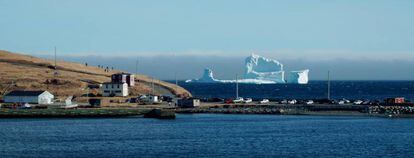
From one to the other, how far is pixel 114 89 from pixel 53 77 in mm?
18556

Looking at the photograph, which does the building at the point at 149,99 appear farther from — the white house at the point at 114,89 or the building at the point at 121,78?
the building at the point at 121,78

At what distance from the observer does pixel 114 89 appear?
133875 millimetres

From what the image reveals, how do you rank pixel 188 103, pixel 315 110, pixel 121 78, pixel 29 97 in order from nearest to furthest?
pixel 315 110, pixel 188 103, pixel 29 97, pixel 121 78

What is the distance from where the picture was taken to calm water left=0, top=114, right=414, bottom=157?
69.2 metres

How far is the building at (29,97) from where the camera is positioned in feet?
395

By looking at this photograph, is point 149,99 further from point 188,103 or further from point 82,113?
point 82,113

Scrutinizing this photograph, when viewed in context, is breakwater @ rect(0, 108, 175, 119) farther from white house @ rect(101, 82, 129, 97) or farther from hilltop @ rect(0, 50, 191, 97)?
hilltop @ rect(0, 50, 191, 97)

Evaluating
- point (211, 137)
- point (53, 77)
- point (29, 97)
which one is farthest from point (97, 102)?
point (211, 137)

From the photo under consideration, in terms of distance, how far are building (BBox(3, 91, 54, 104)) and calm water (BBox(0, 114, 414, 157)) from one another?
59.1 feet

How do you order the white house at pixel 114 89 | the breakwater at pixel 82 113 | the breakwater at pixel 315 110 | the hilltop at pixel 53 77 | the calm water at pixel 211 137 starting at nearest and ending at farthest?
the calm water at pixel 211 137, the breakwater at pixel 82 113, the breakwater at pixel 315 110, the white house at pixel 114 89, the hilltop at pixel 53 77

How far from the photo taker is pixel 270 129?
90.4 meters

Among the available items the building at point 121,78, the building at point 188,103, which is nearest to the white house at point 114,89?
the building at point 121,78

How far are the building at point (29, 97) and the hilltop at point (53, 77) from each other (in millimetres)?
12965

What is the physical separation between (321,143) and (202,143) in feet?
33.0
